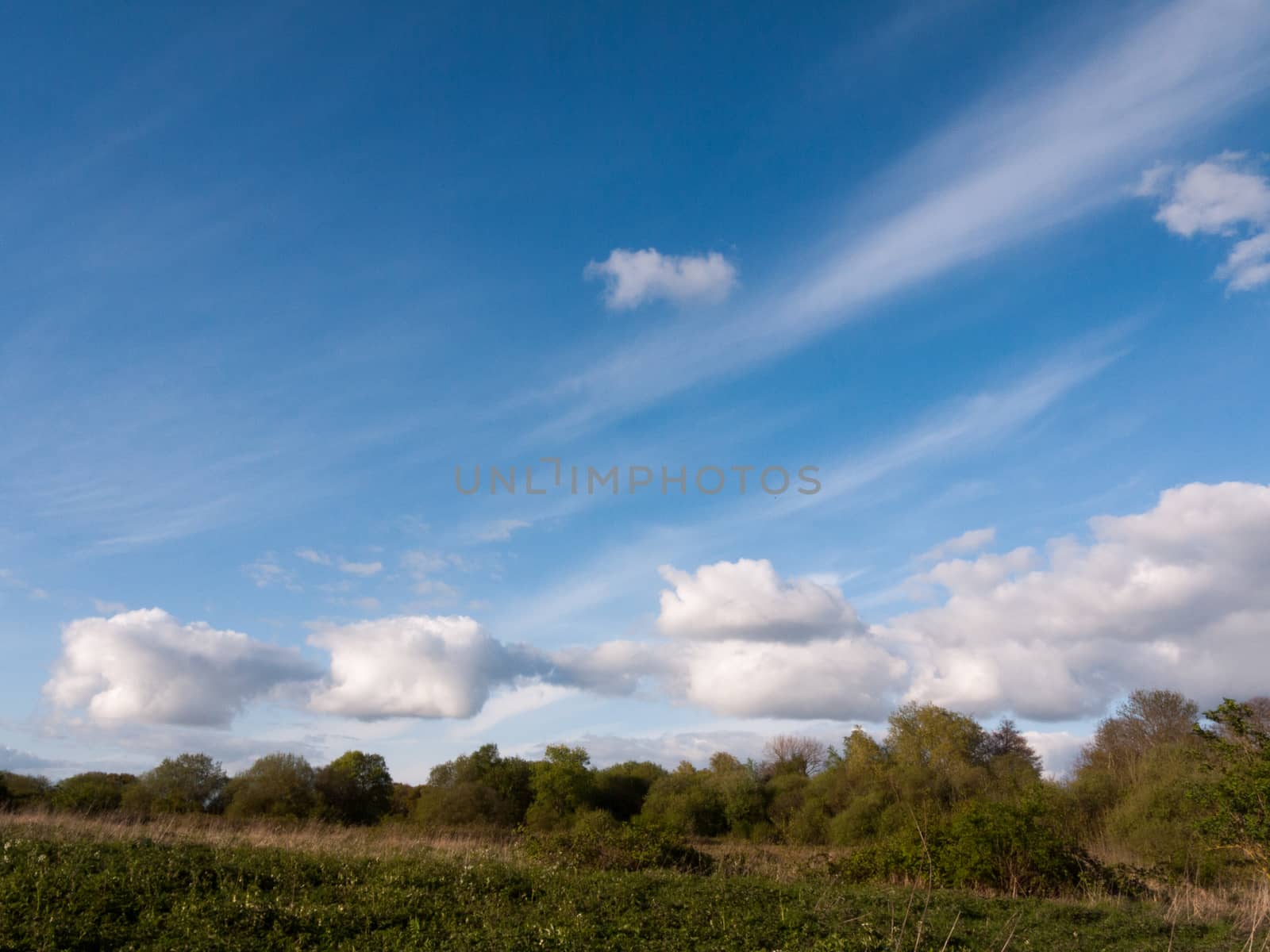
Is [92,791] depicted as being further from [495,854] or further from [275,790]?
[495,854]

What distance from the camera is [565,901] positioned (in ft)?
38.9

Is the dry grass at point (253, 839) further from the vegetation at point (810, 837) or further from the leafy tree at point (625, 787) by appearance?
the leafy tree at point (625, 787)

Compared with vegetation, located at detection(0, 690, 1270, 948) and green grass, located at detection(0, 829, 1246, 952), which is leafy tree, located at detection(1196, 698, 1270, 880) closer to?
vegetation, located at detection(0, 690, 1270, 948)

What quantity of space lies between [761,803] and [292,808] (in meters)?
30.0

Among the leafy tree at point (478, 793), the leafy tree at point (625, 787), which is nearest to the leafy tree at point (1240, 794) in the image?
the leafy tree at point (478, 793)

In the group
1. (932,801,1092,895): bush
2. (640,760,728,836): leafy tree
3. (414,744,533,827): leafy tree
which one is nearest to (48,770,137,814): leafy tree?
(414,744,533,827): leafy tree

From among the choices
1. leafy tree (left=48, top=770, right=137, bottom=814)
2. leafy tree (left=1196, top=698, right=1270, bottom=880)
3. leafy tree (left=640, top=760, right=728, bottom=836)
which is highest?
leafy tree (left=1196, top=698, right=1270, bottom=880)

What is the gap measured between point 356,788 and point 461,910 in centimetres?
4303

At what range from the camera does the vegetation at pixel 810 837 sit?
11.4m

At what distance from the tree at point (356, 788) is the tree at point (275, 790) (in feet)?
5.05

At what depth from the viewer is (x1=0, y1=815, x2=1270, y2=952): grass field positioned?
392 inches

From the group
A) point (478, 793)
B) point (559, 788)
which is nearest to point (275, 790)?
point (478, 793)

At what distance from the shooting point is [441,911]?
445 inches

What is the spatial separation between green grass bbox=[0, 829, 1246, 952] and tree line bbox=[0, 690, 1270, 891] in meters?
2.03
